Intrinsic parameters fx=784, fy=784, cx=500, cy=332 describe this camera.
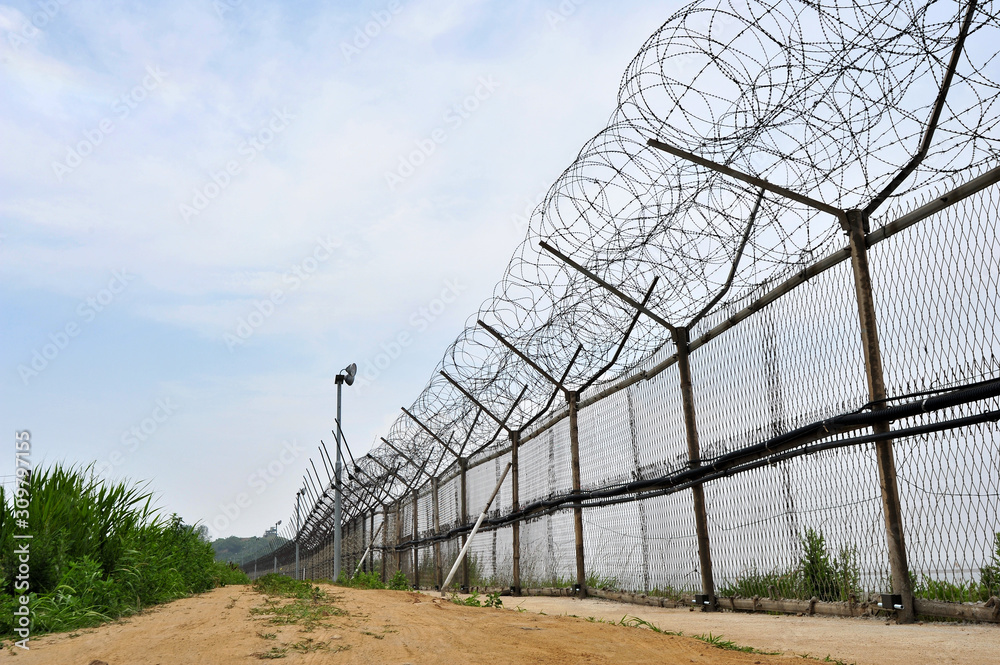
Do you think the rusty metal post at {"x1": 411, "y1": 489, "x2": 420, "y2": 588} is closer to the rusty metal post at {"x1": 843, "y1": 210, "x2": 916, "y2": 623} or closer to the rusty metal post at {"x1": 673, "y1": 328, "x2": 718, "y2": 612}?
→ the rusty metal post at {"x1": 673, "y1": 328, "x2": 718, "y2": 612}

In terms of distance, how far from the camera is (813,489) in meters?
5.57

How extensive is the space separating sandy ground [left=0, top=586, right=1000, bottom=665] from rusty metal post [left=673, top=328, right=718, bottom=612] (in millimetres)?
1337

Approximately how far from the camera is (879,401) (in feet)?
15.6

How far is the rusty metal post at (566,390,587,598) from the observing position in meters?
10.1

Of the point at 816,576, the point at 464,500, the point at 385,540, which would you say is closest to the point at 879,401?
the point at 816,576

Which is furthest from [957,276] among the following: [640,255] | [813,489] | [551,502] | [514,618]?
[551,502]

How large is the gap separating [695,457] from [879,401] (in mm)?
2583

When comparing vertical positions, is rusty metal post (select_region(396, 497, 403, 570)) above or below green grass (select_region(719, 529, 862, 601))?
above

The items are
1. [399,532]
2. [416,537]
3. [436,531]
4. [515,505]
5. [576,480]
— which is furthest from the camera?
[399,532]

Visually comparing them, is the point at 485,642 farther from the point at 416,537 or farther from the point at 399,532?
the point at 399,532

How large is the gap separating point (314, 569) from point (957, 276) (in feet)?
141

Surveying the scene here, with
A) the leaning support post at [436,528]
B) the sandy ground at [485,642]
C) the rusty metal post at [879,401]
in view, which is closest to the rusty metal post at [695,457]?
the sandy ground at [485,642]

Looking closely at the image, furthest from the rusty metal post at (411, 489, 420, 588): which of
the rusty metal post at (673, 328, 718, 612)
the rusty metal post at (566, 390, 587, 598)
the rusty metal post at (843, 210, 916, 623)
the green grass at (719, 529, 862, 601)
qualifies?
the rusty metal post at (843, 210, 916, 623)

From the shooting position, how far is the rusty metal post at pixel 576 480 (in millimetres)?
10133
